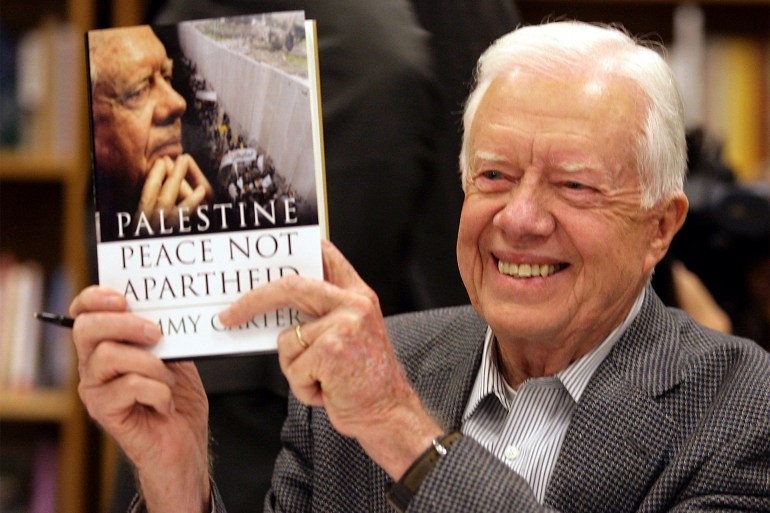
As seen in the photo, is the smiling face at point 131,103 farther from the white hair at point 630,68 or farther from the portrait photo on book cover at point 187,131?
the white hair at point 630,68

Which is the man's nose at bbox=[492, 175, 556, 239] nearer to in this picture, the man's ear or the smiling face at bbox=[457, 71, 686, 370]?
the smiling face at bbox=[457, 71, 686, 370]

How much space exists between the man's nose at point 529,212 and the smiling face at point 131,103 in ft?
1.31

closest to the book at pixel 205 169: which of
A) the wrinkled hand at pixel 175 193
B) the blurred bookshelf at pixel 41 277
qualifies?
the wrinkled hand at pixel 175 193

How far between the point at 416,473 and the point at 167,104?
480 mm

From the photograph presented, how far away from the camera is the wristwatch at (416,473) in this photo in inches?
45.8

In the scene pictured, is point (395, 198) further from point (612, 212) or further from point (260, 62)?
point (260, 62)

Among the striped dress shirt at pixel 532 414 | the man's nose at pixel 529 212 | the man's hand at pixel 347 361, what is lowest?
the striped dress shirt at pixel 532 414

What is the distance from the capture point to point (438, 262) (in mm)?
1748

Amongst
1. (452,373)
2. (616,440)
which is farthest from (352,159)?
(616,440)

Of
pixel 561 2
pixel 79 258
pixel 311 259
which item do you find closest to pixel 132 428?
pixel 311 259

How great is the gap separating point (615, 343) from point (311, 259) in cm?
44

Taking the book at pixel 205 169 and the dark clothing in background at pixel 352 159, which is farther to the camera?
the dark clothing in background at pixel 352 159

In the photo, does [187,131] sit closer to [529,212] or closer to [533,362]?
[529,212]

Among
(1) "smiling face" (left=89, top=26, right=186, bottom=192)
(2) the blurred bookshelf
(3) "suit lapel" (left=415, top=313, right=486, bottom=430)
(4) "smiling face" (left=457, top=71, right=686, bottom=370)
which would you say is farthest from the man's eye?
(2) the blurred bookshelf
